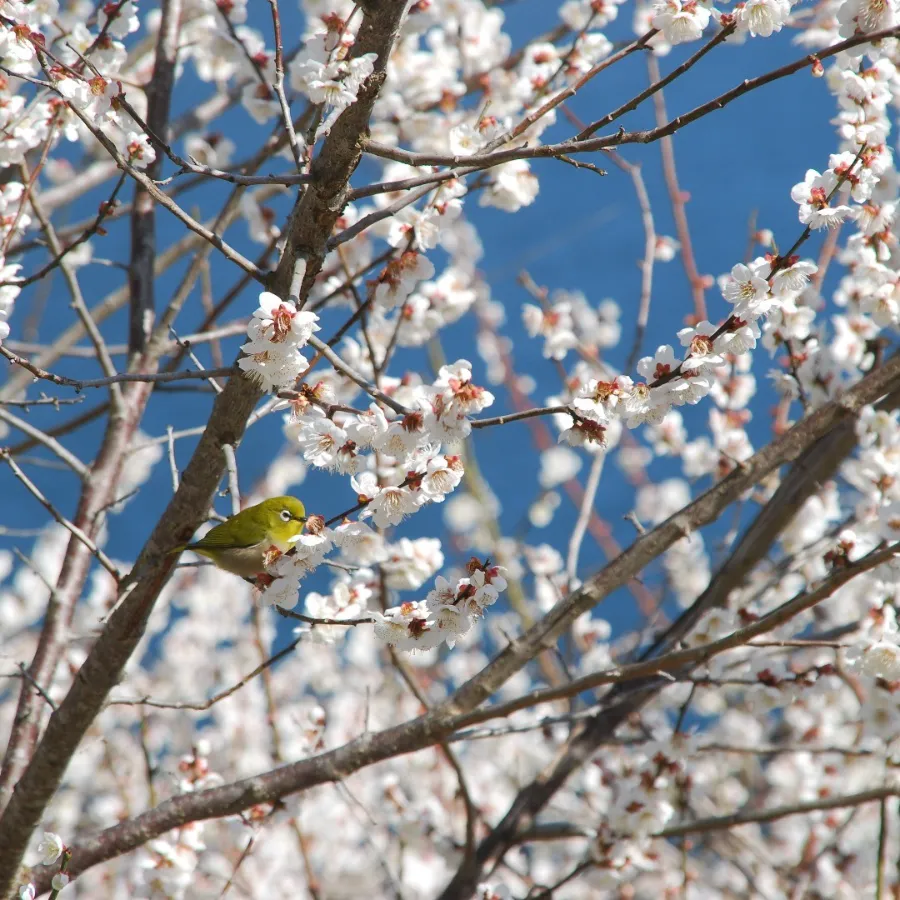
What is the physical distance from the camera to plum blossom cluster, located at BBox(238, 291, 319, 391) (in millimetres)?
1370

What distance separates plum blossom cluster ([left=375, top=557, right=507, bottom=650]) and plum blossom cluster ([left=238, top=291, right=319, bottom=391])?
0.41 m

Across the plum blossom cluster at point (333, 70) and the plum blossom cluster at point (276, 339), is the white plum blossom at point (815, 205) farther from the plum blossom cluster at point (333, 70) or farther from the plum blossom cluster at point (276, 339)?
the plum blossom cluster at point (276, 339)

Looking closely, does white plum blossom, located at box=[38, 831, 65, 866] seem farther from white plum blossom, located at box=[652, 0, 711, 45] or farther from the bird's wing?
white plum blossom, located at box=[652, 0, 711, 45]

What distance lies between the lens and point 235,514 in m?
1.39

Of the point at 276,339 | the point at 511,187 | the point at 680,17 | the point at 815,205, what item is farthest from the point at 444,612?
the point at 511,187

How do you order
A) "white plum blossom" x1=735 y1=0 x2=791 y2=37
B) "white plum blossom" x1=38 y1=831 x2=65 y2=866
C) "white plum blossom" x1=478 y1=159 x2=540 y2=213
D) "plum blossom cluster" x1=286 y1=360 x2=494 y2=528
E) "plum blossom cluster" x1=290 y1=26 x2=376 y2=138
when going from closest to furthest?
"plum blossom cluster" x1=286 y1=360 x2=494 y2=528 < "plum blossom cluster" x1=290 y1=26 x2=376 y2=138 < "white plum blossom" x1=735 y1=0 x2=791 y2=37 < "white plum blossom" x1=38 y1=831 x2=65 y2=866 < "white plum blossom" x1=478 y1=159 x2=540 y2=213

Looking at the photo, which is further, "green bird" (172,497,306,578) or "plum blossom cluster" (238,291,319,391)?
"green bird" (172,497,306,578)

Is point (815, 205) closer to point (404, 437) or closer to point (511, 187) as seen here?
point (404, 437)

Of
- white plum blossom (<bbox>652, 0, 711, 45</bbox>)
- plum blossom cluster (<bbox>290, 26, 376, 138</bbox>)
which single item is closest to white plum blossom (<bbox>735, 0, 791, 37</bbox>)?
white plum blossom (<bbox>652, 0, 711, 45</bbox>)

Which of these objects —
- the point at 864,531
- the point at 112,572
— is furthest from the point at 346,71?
the point at 864,531

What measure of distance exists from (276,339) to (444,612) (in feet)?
1.65

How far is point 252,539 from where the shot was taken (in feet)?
5.47

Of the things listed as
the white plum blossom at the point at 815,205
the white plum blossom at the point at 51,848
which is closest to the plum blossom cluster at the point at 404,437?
the white plum blossom at the point at 815,205

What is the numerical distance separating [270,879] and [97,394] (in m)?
3.90
